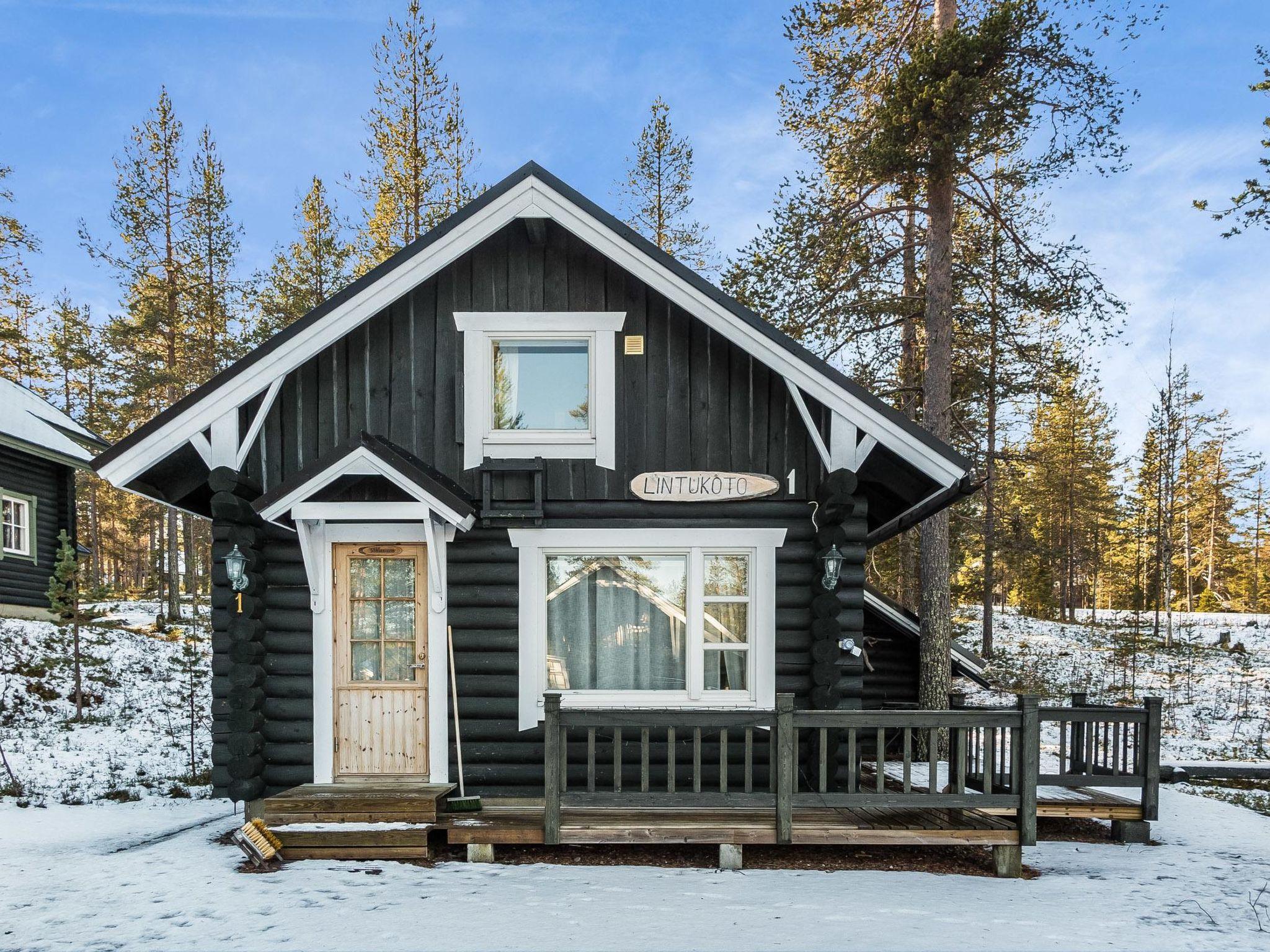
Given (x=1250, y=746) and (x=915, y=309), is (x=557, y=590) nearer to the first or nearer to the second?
(x=915, y=309)

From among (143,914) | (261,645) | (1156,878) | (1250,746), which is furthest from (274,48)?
(1250,746)

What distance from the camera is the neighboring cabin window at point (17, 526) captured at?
17391 mm

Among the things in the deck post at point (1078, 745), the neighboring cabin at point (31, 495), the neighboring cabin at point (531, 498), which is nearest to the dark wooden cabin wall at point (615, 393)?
the neighboring cabin at point (531, 498)

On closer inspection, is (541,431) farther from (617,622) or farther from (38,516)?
(38,516)

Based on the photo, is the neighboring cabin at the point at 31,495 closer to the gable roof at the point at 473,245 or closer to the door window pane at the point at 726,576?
the gable roof at the point at 473,245

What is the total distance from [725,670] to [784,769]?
157 cm

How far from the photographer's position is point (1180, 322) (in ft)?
75.4

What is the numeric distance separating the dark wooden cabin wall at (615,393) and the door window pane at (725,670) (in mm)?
1784

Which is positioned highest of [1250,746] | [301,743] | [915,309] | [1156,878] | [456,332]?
[915,309]

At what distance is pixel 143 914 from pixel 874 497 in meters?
7.29

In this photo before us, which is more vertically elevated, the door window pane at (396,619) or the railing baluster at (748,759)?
the door window pane at (396,619)

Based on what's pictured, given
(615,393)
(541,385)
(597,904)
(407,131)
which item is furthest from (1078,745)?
(407,131)

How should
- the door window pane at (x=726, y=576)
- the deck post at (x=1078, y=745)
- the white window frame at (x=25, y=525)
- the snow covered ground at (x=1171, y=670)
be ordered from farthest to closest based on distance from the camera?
the white window frame at (x=25, y=525)
the snow covered ground at (x=1171, y=670)
the deck post at (x=1078, y=745)
the door window pane at (x=726, y=576)

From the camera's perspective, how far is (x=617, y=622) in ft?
24.9
